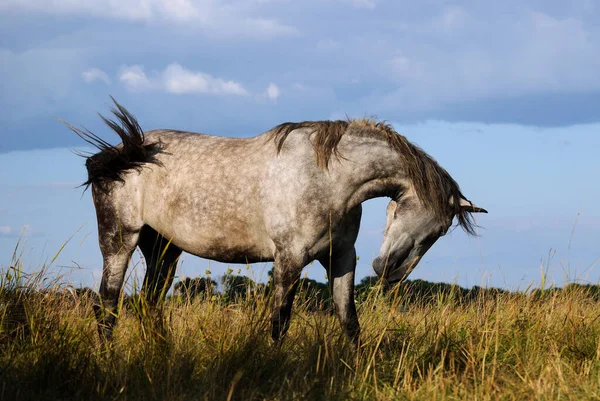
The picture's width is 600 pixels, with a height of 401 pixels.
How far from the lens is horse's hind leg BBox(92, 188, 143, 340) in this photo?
7012mm

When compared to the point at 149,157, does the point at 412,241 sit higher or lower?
lower

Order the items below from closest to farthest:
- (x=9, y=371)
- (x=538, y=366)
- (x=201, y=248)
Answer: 1. (x=9, y=371)
2. (x=538, y=366)
3. (x=201, y=248)

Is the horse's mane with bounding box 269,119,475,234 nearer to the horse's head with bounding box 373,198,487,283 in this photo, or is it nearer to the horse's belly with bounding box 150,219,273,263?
the horse's head with bounding box 373,198,487,283

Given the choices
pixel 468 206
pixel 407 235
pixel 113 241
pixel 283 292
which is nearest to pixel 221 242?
pixel 283 292

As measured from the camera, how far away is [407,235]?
235 inches

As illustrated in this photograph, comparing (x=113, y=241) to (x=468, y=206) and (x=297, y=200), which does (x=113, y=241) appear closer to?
(x=297, y=200)

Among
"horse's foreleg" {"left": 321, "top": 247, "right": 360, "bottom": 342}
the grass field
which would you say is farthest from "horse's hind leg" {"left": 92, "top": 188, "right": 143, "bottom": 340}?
"horse's foreleg" {"left": 321, "top": 247, "right": 360, "bottom": 342}

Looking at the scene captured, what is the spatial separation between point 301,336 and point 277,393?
3.31 feet

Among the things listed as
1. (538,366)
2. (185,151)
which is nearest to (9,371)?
(185,151)

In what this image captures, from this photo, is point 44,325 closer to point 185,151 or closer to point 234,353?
point 234,353

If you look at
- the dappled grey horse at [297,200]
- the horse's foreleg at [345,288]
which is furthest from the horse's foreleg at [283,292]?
the horse's foreleg at [345,288]

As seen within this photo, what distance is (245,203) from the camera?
6172 mm

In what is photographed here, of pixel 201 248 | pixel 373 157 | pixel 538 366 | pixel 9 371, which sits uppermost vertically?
pixel 373 157

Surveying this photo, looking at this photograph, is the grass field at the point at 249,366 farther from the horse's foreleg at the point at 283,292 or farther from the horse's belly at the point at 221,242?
the horse's belly at the point at 221,242
